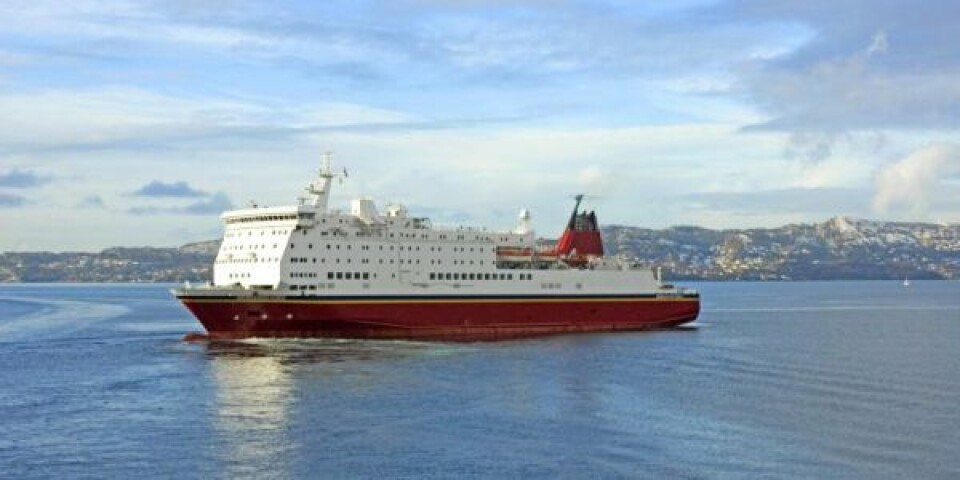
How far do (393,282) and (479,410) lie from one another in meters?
20.9

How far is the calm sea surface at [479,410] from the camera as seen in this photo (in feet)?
75.5

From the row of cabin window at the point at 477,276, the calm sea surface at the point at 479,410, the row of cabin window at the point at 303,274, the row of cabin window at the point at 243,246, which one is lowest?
the calm sea surface at the point at 479,410

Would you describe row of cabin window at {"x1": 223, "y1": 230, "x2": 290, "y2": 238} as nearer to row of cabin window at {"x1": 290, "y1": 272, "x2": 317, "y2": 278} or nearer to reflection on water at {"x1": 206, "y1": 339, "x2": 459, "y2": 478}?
row of cabin window at {"x1": 290, "y1": 272, "x2": 317, "y2": 278}

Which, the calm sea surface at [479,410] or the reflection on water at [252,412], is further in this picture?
the reflection on water at [252,412]

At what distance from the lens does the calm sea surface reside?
2300cm

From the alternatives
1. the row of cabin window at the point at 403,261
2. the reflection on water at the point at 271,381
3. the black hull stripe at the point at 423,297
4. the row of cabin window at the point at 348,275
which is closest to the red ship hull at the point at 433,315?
the black hull stripe at the point at 423,297

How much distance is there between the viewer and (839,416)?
28.0 m

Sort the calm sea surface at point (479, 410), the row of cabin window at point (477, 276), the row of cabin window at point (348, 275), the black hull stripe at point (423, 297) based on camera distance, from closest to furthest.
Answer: the calm sea surface at point (479, 410) < the black hull stripe at point (423, 297) < the row of cabin window at point (348, 275) < the row of cabin window at point (477, 276)

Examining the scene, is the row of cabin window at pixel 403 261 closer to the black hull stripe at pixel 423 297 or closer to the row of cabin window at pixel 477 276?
the row of cabin window at pixel 477 276

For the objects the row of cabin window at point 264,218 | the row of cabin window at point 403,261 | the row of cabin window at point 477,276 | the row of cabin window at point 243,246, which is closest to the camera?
the row of cabin window at point 403,261

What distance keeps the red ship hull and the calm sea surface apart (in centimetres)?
167

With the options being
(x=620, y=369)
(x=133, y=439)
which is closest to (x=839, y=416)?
(x=620, y=369)

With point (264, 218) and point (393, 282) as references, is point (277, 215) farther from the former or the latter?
point (393, 282)

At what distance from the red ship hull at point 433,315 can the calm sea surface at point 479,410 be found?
1.67m
